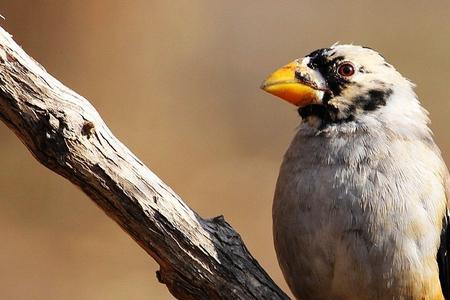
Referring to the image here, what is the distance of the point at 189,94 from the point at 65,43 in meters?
1.02

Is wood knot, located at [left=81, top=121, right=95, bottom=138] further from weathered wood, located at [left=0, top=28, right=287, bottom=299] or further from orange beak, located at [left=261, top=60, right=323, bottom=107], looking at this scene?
orange beak, located at [left=261, top=60, right=323, bottom=107]

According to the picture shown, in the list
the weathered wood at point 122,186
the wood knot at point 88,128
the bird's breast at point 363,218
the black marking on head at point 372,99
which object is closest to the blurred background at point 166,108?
the black marking on head at point 372,99

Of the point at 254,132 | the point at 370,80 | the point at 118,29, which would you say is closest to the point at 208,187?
the point at 254,132

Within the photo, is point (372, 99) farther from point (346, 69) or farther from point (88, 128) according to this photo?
point (88, 128)

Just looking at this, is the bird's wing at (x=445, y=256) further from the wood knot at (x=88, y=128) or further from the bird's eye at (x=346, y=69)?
the wood knot at (x=88, y=128)

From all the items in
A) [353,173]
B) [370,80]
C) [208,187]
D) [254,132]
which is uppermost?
[254,132]

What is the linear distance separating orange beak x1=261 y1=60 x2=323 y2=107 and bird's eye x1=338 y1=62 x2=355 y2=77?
0.13 m

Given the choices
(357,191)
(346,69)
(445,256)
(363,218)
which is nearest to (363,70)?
(346,69)

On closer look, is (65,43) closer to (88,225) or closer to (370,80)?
(88,225)

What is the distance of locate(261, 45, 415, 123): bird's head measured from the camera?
520cm

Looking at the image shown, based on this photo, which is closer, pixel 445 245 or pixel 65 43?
pixel 445 245

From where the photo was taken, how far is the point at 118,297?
340 inches

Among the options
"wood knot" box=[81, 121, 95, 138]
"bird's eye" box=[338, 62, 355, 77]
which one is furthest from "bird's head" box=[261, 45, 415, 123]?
"wood knot" box=[81, 121, 95, 138]

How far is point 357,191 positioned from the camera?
495 cm
